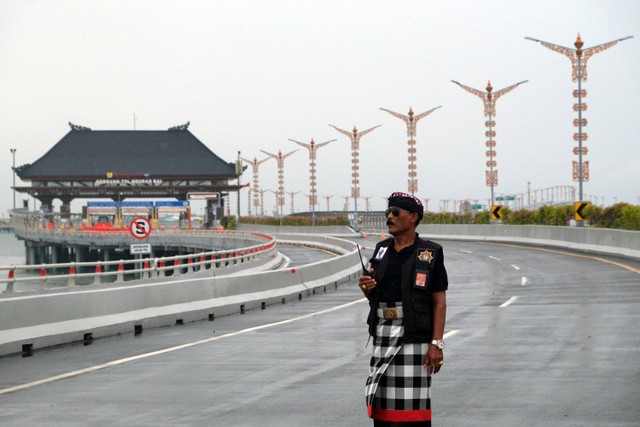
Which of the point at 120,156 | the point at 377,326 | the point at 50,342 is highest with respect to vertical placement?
the point at 120,156

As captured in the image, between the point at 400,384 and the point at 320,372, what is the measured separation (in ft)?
19.3

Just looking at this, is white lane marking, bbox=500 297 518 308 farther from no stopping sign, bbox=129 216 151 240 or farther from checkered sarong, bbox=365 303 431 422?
no stopping sign, bbox=129 216 151 240

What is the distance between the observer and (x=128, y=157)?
183 meters

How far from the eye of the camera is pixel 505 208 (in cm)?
7869

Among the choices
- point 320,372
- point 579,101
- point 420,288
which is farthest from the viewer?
point 579,101

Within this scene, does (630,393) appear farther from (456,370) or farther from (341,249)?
(341,249)

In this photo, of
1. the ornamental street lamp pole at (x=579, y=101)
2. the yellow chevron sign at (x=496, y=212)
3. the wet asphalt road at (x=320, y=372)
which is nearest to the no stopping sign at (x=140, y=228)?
the wet asphalt road at (x=320, y=372)

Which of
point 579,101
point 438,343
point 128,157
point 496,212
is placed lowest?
point 438,343

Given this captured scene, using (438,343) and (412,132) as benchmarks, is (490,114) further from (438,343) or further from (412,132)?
(438,343)

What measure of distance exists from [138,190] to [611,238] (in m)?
132

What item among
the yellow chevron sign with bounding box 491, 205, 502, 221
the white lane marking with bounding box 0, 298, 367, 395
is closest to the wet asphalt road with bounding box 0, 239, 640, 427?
the white lane marking with bounding box 0, 298, 367, 395

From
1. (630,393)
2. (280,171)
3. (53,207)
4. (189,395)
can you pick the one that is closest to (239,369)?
(189,395)

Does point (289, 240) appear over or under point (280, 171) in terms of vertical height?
under

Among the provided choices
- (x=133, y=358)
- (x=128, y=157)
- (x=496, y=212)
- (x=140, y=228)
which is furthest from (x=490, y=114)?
(x=128, y=157)
